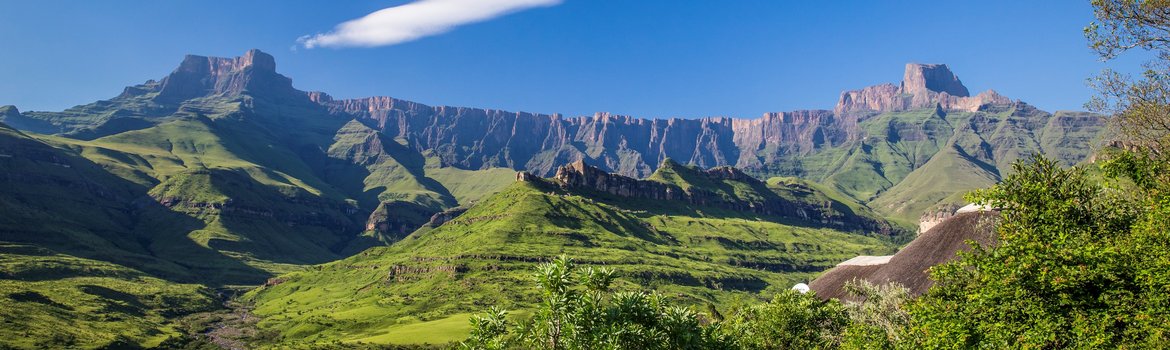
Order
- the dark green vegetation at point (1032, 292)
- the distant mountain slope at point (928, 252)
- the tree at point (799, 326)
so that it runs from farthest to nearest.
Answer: the distant mountain slope at point (928, 252) < the tree at point (799, 326) < the dark green vegetation at point (1032, 292)

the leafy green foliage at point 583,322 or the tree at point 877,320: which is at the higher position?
the leafy green foliage at point 583,322

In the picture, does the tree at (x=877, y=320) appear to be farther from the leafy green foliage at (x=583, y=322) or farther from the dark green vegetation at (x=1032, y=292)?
the leafy green foliage at (x=583, y=322)

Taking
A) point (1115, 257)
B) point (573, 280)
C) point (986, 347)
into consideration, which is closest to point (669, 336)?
point (573, 280)

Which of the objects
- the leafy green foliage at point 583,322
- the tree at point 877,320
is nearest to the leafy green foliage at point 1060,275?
the tree at point 877,320

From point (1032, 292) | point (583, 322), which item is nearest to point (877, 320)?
point (1032, 292)

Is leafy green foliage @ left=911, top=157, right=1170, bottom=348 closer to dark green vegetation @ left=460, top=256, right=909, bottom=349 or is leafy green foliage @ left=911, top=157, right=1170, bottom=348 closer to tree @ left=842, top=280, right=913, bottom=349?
tree @ left=842, top=280, right=913, bottom=349

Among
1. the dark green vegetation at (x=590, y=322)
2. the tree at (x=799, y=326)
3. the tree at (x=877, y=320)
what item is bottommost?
the tree at (x=799, y=326)

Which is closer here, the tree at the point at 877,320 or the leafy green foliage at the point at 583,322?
the leafy green foliage at the point at 583,322

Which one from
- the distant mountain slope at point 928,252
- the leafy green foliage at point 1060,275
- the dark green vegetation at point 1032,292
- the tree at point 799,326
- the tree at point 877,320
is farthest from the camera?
the distant mountain slope at point 928,252

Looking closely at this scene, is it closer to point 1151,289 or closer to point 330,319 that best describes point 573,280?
point 1151,289

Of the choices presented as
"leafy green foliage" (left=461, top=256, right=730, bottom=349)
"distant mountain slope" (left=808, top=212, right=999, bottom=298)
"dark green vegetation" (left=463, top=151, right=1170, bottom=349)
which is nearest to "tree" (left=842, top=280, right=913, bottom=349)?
"dark green vegetation" (left=463, top=151, right=1170, bottom=349)

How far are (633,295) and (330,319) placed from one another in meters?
194

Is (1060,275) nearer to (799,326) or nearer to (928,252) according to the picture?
(799,326)

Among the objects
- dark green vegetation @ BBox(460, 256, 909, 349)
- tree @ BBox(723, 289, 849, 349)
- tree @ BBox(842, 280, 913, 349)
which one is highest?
dark green vegetation @ BBox(460, 256, 909, 349)
